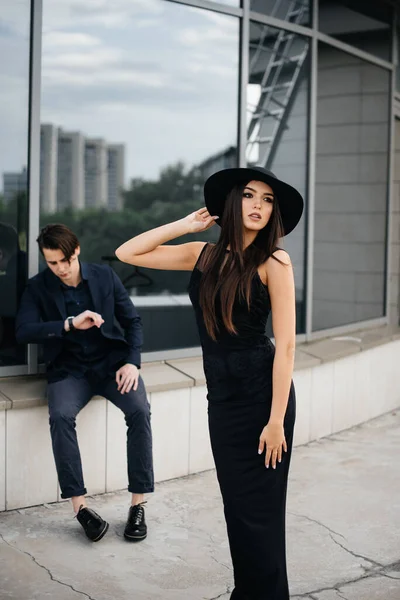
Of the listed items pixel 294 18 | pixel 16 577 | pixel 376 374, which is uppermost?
pixel 294 18

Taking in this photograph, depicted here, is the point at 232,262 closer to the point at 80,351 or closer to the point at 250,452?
the point at 250,452

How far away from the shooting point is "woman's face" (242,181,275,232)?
2389 millimetres

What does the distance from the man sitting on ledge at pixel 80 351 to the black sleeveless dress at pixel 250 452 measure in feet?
3.55

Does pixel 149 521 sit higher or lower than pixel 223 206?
lower

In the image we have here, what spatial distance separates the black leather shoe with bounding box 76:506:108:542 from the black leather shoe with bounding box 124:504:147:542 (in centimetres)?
9

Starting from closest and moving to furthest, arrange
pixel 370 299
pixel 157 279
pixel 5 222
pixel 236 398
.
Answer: pixel 236 398
pixel 5 222
pixel 370 299
pixel 157 279

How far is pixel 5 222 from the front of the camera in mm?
4219

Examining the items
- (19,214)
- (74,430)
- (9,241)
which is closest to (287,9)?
(19,214)

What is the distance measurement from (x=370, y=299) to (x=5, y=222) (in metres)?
3.16

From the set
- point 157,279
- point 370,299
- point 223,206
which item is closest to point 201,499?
point 223,206

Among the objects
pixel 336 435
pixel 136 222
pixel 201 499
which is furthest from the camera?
pixel 136 222

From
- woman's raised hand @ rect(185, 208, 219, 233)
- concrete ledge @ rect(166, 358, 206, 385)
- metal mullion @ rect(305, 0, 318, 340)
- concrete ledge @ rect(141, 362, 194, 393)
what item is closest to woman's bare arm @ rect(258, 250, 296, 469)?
woman's raised hand @ rect(185, 208, 219, 233)

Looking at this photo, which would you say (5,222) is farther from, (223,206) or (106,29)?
(106,29)

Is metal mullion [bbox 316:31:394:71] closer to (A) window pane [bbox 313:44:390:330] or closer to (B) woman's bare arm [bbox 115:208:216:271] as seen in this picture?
(A) window pane [bbox 313:44:390:330]
